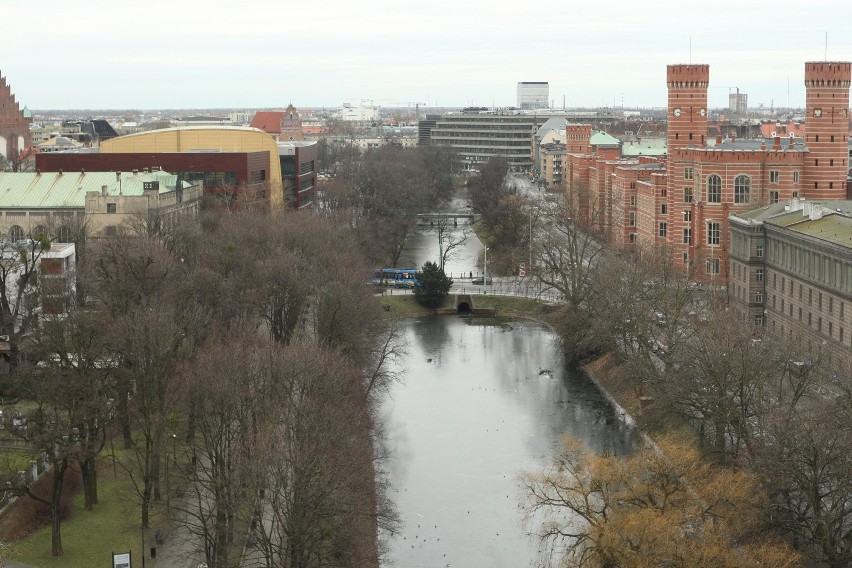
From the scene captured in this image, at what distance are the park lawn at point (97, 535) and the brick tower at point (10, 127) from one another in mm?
136112

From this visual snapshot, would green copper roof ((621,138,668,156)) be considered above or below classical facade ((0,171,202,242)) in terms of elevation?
above

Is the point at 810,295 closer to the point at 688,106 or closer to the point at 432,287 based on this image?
the point at 688,106

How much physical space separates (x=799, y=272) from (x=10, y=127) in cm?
13502

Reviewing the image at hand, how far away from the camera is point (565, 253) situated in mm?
96125

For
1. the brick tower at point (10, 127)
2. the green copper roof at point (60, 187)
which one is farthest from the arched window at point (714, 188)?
the brick tower at point (10, 127)

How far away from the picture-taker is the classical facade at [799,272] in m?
67.6

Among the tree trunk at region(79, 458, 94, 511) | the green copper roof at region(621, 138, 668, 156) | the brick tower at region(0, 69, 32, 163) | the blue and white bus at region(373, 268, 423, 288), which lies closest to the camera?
the tree trunk at region(79, 458, 94, 511)

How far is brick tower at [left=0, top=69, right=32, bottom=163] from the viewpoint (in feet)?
597

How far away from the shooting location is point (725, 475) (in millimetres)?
43156

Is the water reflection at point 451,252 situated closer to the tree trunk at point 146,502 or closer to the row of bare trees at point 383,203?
the row of bare trees at point 383,203

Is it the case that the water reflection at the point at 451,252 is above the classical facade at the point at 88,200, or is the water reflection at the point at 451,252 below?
below

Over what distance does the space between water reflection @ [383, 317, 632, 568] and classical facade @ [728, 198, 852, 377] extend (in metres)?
11.2

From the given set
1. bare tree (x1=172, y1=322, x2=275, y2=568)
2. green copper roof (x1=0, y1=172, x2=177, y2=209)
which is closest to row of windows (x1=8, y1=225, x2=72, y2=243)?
green copper roof (x1=0, y1=172, x2=177, y2=209)

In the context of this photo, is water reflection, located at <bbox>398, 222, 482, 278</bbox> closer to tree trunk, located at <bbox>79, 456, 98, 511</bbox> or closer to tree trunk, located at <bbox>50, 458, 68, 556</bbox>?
tree trunk, located at <bbox>79, 456, 98, 511</bbox>
